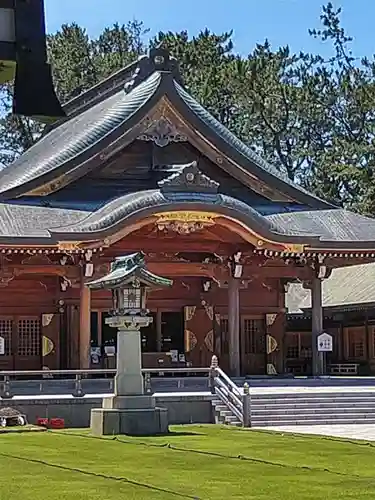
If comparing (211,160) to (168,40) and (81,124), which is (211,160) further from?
(168,40)

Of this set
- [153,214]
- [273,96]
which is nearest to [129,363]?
[153,214]

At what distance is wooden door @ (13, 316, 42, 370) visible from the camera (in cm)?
2825

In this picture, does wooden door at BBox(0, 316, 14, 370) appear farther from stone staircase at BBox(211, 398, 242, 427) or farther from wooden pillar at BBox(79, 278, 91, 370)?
stone staircase at BBox(211, 398, 242, 427)

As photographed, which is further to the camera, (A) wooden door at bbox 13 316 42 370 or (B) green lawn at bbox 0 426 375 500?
(A) wooden door at bbox 13 316 42 370

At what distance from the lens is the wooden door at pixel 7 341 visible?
28125 mm

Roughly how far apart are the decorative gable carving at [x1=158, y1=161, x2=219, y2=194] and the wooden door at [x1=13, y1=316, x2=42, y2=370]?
20.1 ft

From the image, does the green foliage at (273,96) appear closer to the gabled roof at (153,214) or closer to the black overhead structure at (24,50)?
the gabled roof at (153,214)

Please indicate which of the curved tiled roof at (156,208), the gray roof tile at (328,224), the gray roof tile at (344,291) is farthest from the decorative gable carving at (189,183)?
the gray roof tile at (344,291)

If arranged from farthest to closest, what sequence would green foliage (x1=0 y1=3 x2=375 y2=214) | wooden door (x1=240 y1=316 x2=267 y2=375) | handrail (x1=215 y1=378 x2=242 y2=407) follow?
green foliage (x1=0 y1=3 x2=375 y2=214)
wooden door (x1=240 y1=316 x2=267 y2=375)
handrail (x1=215 y1=378 x2=242 y2=407)

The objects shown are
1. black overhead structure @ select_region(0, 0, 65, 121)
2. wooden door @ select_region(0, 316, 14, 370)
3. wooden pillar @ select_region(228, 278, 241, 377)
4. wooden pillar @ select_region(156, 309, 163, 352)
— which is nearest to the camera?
black overhead structure @ select_region(0, 0, 65, 121)

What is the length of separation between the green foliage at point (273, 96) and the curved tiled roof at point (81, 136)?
15.0m

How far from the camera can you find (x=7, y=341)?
2817 centimetres

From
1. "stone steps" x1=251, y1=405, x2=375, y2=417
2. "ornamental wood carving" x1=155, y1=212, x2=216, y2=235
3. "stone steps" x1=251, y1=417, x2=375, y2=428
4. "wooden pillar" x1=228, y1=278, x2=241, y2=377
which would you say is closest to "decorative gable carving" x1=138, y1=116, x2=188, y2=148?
"ornamental wood carving" x1=155, y1=212, x2=216, y2=235

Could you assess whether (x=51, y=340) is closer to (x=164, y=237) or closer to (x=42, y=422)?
(x=164, y=237)
